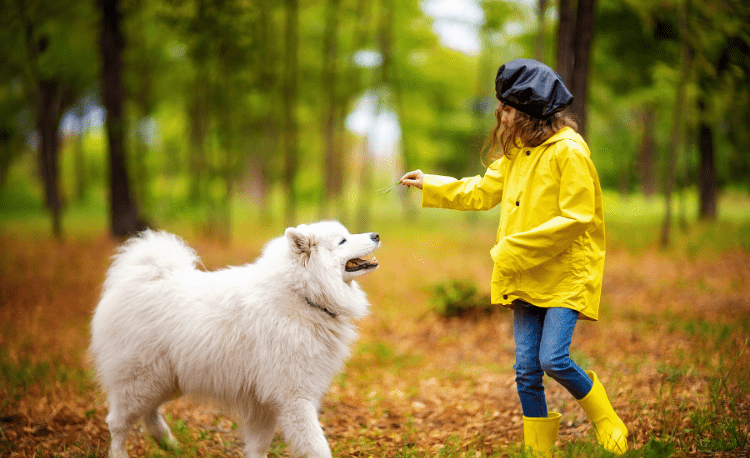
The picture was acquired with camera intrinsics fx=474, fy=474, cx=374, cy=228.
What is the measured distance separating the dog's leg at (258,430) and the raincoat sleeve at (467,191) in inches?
74.5

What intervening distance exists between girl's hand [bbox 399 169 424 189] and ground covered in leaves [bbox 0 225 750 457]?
1.90 m

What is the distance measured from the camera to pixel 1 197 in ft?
87.8

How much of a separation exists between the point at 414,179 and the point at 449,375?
2948mm

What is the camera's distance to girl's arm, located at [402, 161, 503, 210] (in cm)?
328

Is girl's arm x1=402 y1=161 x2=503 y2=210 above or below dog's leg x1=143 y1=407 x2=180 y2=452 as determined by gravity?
above

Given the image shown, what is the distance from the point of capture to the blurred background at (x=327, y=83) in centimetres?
822

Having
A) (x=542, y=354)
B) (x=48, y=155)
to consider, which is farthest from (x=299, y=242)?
(x=48, y=155)

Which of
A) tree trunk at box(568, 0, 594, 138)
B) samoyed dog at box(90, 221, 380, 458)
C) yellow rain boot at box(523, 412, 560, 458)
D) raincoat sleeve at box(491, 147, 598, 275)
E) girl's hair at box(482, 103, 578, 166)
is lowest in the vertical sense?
yellow rain boot at box(523, 412, 560, 458)

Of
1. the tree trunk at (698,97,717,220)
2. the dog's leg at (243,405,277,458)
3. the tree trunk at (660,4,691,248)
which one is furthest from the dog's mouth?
the tree trunk at (698,97,717,220)

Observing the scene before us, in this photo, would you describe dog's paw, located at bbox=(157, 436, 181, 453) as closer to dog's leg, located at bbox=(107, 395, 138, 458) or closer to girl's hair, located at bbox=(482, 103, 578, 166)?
dog's leg, located at bbox=(107, 395, 138, 458)

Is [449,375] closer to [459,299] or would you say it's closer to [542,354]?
[459,299]

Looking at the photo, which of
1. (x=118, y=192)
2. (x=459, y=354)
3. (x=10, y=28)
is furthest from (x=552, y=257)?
(x=118, y=192)

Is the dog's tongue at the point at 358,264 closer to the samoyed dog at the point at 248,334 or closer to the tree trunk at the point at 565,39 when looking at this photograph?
the samoyed dog at the point at 248,334

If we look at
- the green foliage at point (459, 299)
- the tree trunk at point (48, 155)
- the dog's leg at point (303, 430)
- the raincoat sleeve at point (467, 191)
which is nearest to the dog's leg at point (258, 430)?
the dog's leg at point (303, 430)
